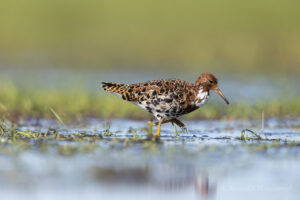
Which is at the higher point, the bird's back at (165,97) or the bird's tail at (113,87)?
the bird's tail at (113,87)

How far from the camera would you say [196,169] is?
8742 mm

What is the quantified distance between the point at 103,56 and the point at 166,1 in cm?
444

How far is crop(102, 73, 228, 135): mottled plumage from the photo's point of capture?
39.5 ft

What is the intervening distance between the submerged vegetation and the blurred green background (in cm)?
690

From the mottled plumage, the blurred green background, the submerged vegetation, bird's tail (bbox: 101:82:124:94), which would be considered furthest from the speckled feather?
the blurred green background

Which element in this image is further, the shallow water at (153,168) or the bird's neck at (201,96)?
the bird's neck at (201,96)

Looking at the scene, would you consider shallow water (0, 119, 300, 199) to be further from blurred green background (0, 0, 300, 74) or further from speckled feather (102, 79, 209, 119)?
blurred green background (0, 0, 300, 74)

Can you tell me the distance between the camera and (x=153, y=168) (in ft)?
28.6

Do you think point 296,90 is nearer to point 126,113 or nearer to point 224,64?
point 224,64

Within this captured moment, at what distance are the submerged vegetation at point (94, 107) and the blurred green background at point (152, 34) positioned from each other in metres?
6.90

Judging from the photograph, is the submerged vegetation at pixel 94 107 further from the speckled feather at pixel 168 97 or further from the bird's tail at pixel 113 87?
the speckled feather at pixel 168 97

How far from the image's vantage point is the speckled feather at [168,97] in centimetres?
1202

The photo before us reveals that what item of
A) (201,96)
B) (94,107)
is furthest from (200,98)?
(94,107)

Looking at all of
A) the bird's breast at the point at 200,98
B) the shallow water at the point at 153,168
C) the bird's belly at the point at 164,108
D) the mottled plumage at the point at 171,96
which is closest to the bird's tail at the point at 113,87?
the mottled plumage at the point at 171,96
